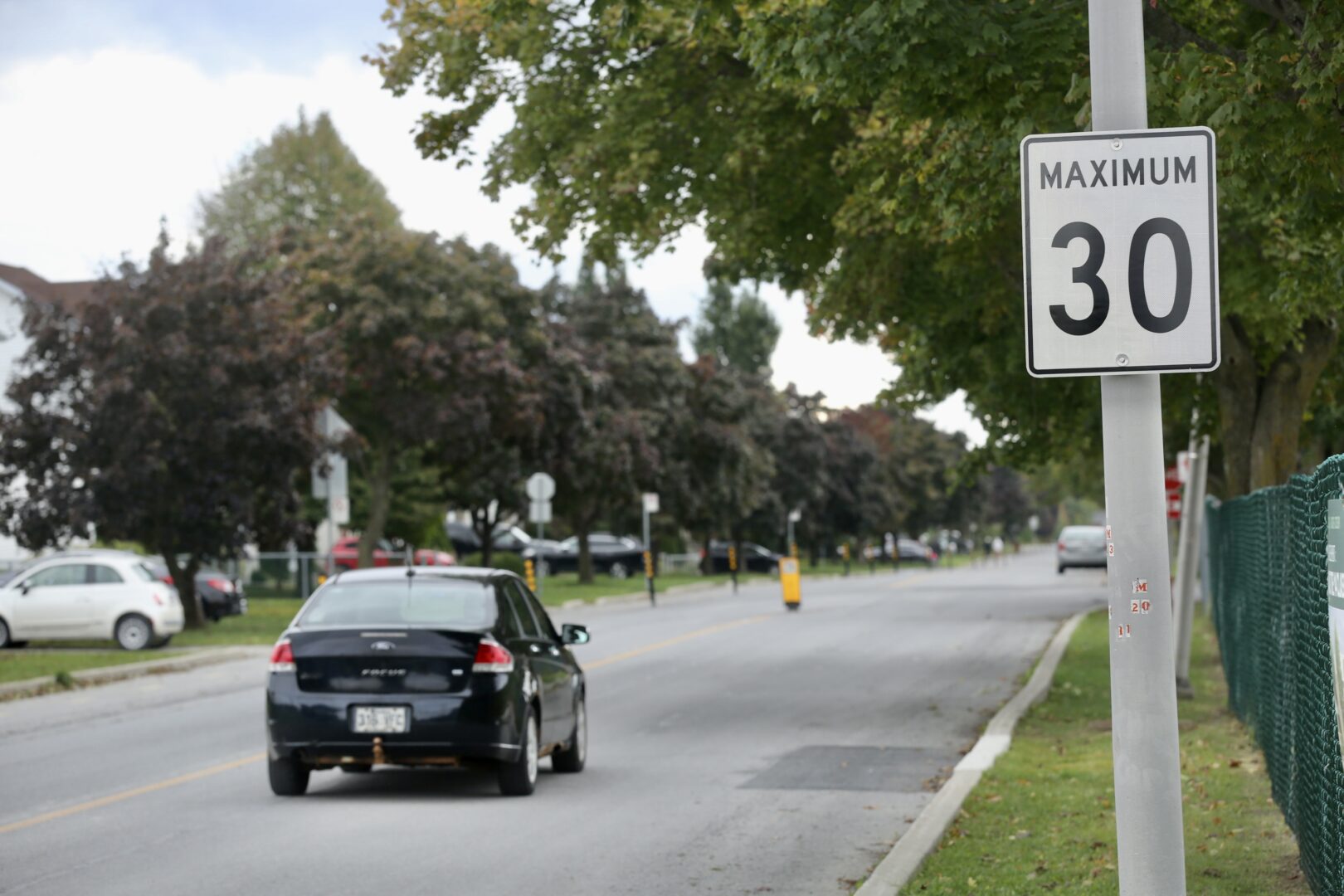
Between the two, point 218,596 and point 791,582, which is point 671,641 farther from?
point 218,596

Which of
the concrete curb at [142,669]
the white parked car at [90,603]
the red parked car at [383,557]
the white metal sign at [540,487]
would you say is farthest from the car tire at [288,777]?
the red parked car at [383,557]

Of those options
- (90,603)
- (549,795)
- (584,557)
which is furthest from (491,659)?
(584,557)

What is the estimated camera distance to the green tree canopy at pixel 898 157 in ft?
34.2

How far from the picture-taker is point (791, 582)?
37.2 meters

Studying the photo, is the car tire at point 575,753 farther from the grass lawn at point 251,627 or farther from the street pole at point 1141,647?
the grass lawn at point 251,627

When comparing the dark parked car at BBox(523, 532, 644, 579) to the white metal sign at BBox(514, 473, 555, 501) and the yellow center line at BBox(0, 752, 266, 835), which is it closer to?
the white metal sign at BBox(514, 473, 555, 501)

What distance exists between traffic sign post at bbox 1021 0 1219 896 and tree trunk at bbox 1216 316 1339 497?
12.6 metres

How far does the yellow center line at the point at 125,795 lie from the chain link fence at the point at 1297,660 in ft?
24.3

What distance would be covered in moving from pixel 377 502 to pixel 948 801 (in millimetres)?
33113

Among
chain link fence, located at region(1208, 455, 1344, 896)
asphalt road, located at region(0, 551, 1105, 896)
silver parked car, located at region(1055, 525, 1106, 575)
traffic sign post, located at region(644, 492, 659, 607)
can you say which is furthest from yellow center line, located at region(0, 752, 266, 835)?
silver parked car, located at region(1055, 525, 1106, 575)

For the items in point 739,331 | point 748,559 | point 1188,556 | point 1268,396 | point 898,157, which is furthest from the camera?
point 739,331

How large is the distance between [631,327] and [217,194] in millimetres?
21021

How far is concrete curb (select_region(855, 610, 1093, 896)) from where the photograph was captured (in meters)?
8.41

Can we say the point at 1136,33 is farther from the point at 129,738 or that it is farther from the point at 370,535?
the point at 370,535
